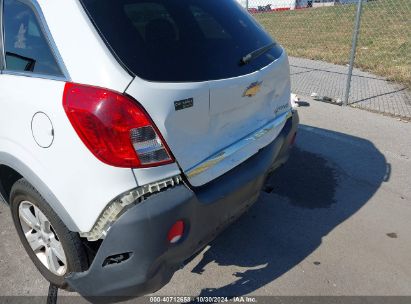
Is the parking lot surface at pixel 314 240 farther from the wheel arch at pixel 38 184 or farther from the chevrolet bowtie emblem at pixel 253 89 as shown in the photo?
the chevrolet bowtie emblem at pixel 253 89

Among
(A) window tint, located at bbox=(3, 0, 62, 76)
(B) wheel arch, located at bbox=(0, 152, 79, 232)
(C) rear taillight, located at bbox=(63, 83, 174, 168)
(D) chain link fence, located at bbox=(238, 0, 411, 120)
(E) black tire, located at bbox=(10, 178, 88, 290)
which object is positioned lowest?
(D) chain link fence, located at bbox=(238, 0, 411, 120)

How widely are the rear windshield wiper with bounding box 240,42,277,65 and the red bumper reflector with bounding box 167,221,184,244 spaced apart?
3.59 feet

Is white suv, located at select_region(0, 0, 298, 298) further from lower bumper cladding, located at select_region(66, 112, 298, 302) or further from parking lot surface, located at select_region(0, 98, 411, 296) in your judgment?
parking lot surface, located at select_region(0, 98, 411, 296)

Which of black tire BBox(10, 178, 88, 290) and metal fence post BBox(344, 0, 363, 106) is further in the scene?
metal fence post BBox(344, 0, 363, 106)

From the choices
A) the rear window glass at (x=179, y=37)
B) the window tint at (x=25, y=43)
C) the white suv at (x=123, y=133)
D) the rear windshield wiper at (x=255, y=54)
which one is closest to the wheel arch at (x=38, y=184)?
the white suv at (x=123, y=133)

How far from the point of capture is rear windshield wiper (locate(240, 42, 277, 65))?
8.11ft

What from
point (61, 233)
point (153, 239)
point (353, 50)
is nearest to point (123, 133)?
point (153, 239)

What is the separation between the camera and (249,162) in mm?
2488

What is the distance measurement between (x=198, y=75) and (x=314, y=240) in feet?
5.66

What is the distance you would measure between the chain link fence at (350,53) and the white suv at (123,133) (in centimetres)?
419

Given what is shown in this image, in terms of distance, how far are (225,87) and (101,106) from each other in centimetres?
75

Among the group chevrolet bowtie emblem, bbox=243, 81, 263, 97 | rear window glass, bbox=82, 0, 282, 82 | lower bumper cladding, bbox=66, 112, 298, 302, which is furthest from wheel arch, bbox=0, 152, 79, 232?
chevrolet bowtie emblem, bbox=243, 81, 263, 97

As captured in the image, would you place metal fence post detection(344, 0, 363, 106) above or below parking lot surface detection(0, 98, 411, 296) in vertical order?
above

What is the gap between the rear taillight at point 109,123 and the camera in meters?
1.83
